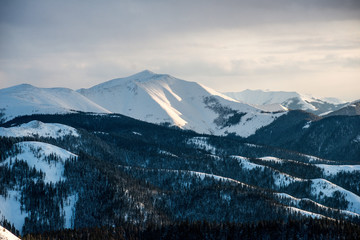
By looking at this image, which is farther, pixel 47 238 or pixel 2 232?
pixel 47 238

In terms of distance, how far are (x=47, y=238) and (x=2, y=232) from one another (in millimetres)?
38376

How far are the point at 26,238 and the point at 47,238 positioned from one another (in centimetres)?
893

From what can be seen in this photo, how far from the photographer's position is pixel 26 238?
632ft

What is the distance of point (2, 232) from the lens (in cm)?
16225

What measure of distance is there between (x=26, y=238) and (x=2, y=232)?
31.8 m

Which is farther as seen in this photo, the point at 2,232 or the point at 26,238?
the point at 26,238

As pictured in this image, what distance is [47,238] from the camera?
198875 mm

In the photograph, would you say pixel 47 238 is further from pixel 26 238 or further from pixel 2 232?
pixel 2 232

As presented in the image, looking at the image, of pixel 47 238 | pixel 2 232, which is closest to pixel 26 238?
pixel 47 238
